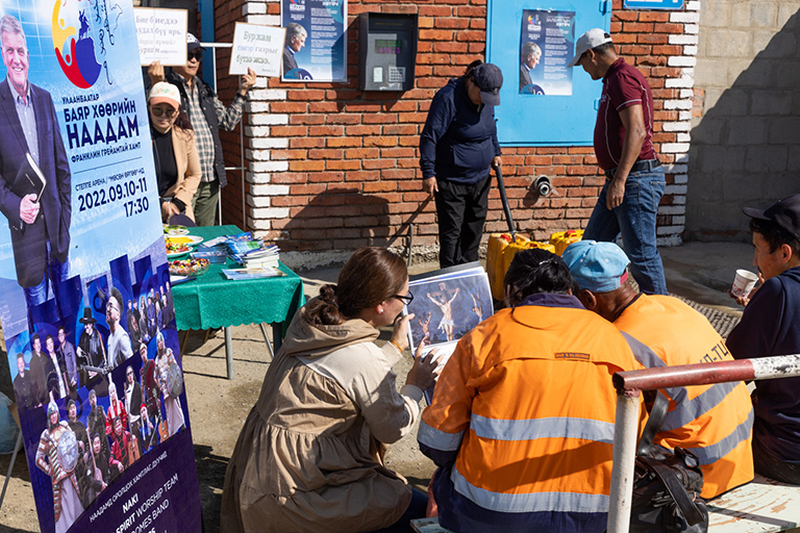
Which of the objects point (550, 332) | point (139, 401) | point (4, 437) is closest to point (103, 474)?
point (139, 401)

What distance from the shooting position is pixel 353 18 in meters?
6.55

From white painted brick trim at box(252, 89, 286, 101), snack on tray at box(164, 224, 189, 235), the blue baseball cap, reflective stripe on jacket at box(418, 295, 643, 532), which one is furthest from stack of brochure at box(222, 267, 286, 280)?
white painted brick trim at box(252, 89, 286, 101)

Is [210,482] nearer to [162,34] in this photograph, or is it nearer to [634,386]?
[634,386]

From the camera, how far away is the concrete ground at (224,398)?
10.9 ft

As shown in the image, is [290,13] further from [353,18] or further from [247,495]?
[247,495]

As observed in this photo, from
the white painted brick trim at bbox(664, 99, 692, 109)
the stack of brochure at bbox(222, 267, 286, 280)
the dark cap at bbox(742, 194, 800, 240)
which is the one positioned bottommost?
the stack of brochure at bbox(222, 267, 286, 280)

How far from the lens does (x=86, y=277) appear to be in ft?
7.16

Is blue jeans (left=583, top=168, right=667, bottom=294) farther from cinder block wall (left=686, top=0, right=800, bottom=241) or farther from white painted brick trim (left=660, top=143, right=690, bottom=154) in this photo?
cinder block wall (left=686, top=0, right=800, bottom=241)

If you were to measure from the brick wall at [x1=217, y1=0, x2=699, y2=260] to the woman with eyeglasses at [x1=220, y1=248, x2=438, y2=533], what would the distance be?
4.24m

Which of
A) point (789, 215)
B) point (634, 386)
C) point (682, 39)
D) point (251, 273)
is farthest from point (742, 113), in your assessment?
point (634, 386)

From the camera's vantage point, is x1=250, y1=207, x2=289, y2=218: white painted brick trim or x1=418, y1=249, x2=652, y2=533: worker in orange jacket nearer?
x1=418, y1=249, x2=652, y2=533: worker in orange jacket

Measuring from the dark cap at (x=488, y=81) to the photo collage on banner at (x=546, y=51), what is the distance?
1.48m

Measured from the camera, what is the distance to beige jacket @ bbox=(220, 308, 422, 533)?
2449 millimetres

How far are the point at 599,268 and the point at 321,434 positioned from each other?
1097 mm
